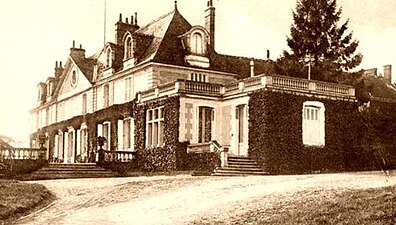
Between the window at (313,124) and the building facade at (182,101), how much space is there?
45mm

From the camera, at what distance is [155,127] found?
98.2 feet

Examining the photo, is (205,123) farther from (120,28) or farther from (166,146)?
(120,28)

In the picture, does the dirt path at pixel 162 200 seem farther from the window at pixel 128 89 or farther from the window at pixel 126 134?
the window at pixel 128 89

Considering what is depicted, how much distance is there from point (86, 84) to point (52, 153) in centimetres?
681

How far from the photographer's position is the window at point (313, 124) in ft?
88.7

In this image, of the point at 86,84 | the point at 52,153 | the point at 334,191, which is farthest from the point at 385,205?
the point at 52,153

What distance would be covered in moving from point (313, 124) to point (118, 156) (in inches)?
393

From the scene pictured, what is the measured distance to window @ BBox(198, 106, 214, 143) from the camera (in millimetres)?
28609

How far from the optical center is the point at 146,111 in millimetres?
30719

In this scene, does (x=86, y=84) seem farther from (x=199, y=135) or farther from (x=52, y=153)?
(x=199, y=135)

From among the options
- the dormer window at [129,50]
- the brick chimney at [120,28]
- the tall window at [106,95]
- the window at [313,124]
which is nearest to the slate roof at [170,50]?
the dormer window at [129,50]

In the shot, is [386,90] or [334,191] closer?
[334,191]

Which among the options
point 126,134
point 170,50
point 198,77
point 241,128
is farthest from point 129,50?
point 241,128

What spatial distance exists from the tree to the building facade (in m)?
3.32
